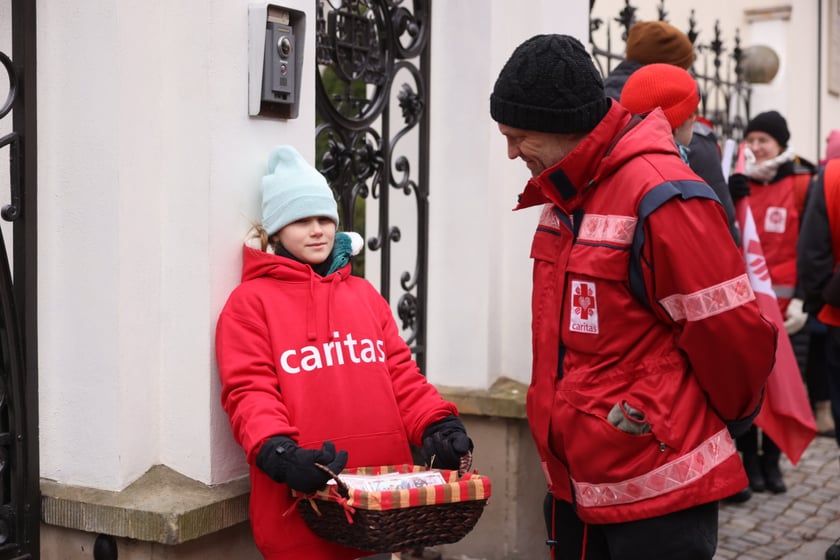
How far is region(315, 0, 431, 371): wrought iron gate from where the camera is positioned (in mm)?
4250

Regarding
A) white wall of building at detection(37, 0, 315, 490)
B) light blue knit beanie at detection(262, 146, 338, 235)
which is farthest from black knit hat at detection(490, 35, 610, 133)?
white wall of building at detection(37, 0, 315, 490)

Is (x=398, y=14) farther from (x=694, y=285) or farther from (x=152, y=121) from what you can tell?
(x=694, y=285)

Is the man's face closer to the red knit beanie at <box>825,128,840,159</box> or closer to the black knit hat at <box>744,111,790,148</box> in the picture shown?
the red knit beanie at <box>825,128,840,159</box>

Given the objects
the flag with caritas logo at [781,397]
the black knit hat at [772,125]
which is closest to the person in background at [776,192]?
the black knit hat at [772,125]

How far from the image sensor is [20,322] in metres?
3.23

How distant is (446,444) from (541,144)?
89 cm

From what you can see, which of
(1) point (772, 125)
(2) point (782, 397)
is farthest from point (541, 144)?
(1) point (772, 125)

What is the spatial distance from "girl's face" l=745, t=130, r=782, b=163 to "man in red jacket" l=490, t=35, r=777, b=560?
4306 millimetres

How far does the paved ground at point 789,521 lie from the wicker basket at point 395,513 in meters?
2.70

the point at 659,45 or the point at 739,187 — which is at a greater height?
the point at 659,45

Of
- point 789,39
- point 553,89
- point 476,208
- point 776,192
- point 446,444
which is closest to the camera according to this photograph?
point 553,89

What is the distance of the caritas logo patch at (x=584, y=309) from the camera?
105 inches

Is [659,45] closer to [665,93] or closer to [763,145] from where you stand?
[665,93]

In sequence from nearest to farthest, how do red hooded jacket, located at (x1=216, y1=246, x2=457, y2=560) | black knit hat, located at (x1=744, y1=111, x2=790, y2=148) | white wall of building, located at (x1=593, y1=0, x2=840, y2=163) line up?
red hooded jacket, located at (x1=216, y1=246, x2=457, y2=560)
black knit hat, located at (x1=744, y1=111, x2=790, y2=148)
white wall of building, located at (x1=593, y1=0, x2=840, y2=163)
